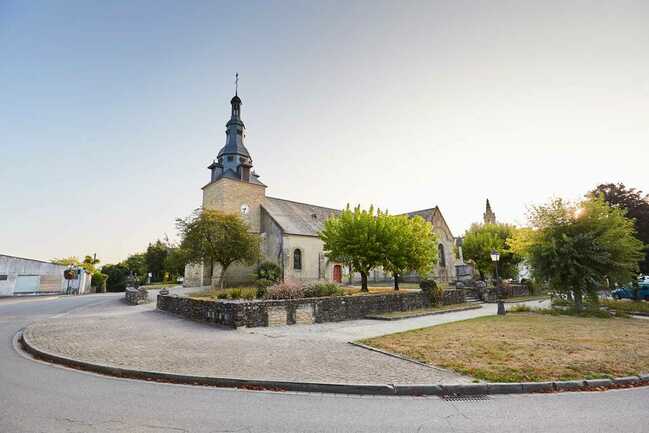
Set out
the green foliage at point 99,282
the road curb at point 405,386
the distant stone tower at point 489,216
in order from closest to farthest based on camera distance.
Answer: the road curb at point 405,386 < the green foliage at point 99,282 < the distant stone tower at point 489,216

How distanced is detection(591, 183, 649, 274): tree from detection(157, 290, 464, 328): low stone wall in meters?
13.8

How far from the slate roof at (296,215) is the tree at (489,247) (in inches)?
686

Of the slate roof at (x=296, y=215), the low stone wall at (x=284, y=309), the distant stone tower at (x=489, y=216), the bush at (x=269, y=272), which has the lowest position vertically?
the low stone wall at (x=284, y=309)

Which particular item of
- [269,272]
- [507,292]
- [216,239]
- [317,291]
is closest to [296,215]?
[269,272]

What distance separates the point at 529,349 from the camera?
8062mm

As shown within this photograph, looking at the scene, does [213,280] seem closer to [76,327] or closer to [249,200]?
[249,200]

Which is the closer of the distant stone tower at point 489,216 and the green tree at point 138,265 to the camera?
the green tree at point 138,265

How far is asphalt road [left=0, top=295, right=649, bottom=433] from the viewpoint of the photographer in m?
4.11

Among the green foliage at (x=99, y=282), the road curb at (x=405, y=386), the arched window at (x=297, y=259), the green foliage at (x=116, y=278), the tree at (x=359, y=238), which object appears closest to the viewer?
the road curb at (x=405, y=386)

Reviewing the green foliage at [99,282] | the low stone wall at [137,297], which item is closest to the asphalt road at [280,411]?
the low stone wall at [137,297]

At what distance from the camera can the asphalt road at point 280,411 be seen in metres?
4.11

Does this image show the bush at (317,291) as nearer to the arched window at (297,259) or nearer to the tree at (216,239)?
the tree at (216,239)

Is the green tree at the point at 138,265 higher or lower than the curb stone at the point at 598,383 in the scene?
higher

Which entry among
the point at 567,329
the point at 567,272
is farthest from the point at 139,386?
the point at 567,272
